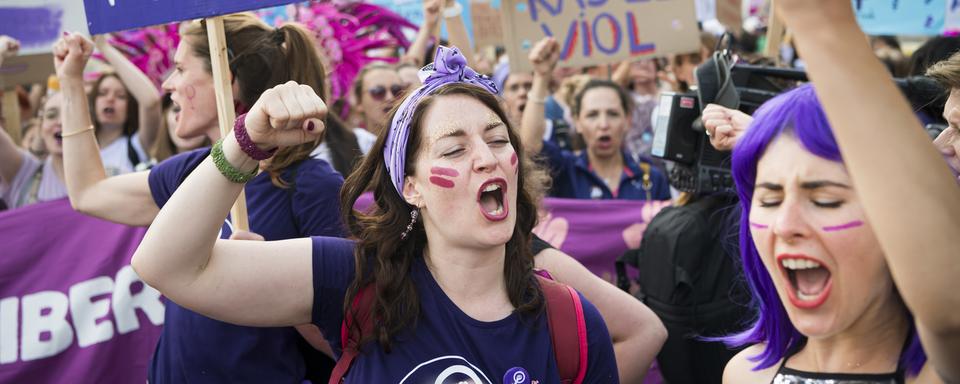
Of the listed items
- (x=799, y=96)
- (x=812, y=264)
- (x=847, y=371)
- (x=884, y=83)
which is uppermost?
(x=884, y=83)

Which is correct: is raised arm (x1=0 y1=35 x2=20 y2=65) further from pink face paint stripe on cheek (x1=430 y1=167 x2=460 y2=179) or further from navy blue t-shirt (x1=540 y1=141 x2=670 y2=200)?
pink face paint stripe on cheek (x1=430 y1=167 x2=460 y2=179)

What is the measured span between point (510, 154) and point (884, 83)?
1.28 meters

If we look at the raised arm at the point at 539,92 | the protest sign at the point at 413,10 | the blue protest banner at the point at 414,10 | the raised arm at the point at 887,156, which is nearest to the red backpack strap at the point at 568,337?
the raised arm at the point at 887,156

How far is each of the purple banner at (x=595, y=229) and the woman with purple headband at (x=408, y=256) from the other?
2003 mm

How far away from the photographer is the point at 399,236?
2416 mm

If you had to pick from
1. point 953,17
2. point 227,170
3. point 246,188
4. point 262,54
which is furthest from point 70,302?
point 953,17

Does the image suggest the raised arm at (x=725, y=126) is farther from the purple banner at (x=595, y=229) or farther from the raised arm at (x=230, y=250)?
the purple banner at (x=595, y=229)

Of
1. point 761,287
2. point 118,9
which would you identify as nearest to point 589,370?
point 761,287

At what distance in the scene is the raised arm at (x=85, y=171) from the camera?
3053mm

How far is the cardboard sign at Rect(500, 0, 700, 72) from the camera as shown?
18.7 feet

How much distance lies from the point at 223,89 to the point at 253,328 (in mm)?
674

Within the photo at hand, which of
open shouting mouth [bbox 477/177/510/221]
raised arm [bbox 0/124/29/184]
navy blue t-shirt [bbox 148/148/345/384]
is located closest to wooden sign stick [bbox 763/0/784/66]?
navy blue t-shirt [bbox 148/148/345/384]

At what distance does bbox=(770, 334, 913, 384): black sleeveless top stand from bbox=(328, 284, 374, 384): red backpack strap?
90cm

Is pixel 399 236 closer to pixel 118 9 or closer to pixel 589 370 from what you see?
pixel 589 370
